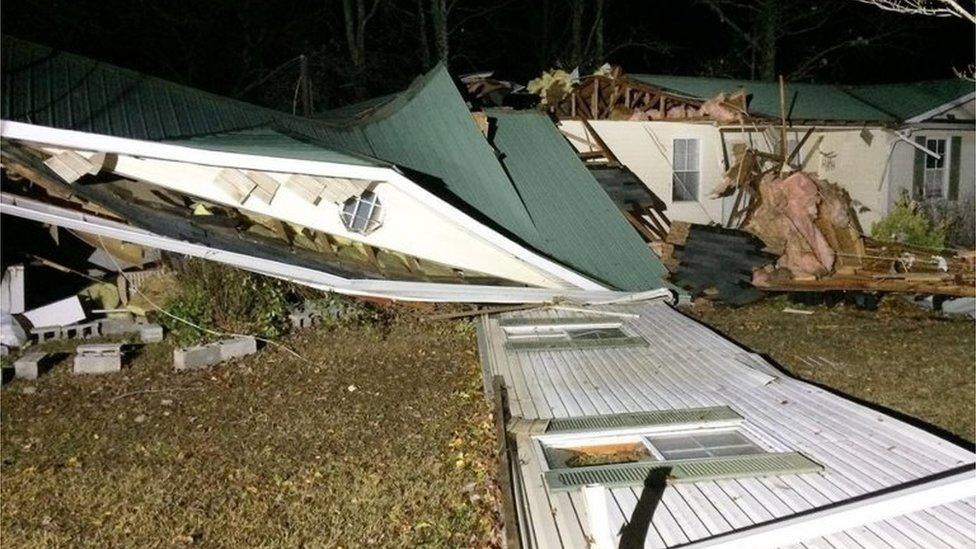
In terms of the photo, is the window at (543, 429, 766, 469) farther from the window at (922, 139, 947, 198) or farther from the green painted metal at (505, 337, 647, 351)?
the window at (922, 139, 947, 198)

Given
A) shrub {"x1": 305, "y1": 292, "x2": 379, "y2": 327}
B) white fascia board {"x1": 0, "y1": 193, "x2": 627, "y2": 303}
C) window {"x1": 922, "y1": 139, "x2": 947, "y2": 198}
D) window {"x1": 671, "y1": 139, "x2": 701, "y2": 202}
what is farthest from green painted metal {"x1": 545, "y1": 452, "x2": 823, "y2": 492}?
window {"x1": 922, "y1": 139, "x2": 947, "y2": 198}

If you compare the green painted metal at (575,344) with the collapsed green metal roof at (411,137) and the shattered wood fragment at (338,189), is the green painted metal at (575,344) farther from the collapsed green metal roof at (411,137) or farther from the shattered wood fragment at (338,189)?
the shattered wood fragment at (338,189)

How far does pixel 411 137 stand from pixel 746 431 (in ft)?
25.3

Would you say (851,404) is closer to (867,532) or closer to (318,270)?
(867,532)

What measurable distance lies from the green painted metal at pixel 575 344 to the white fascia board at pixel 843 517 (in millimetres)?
4239

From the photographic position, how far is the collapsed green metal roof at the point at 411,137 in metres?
10.6

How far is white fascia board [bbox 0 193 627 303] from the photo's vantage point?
8.81 m

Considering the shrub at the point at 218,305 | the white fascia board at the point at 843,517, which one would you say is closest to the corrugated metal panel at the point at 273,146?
the shrub at the point at 218,305

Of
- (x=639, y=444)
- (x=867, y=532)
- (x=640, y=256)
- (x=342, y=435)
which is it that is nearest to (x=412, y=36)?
(x=640, y=256)

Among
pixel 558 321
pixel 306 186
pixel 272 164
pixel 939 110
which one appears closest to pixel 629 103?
pixel 939 110

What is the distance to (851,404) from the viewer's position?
6.38 metres

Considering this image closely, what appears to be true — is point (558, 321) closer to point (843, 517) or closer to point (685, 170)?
point (843, 517)

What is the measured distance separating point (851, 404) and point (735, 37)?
2426 centimetres

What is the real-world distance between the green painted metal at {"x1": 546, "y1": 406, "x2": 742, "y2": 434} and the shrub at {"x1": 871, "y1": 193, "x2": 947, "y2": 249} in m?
9.68
